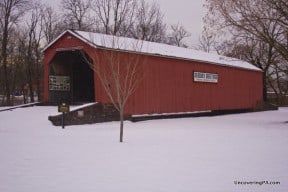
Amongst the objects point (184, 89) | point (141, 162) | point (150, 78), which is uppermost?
point (150, 78)

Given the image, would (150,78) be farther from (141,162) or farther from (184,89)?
(141,162)

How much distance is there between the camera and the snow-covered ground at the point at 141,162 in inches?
252

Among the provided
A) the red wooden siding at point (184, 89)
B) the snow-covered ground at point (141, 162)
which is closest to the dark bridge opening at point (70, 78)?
the red wooden siding at point (184, 89)

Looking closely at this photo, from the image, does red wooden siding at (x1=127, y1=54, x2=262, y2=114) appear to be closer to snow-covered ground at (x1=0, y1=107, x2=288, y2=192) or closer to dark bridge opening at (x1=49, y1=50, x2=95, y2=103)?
dark bridge opening at (x1=49, y1=50, x2=95, y2=103)

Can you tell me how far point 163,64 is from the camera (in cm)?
2136

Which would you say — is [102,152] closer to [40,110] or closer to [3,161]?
[3,161]

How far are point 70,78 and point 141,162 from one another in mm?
15200

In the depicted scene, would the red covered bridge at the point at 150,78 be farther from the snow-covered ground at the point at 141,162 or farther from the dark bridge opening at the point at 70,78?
the snow-covered ground at the point at 141,162

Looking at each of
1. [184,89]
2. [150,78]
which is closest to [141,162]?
[150,78]

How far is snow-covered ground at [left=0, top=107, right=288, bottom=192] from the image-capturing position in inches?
252

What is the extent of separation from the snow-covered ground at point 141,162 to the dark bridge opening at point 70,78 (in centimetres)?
854

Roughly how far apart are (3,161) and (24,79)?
38802 millimetres

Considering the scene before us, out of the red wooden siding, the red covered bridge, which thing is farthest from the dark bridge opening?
the red wooden siding

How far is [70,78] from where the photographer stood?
74.6 feet
